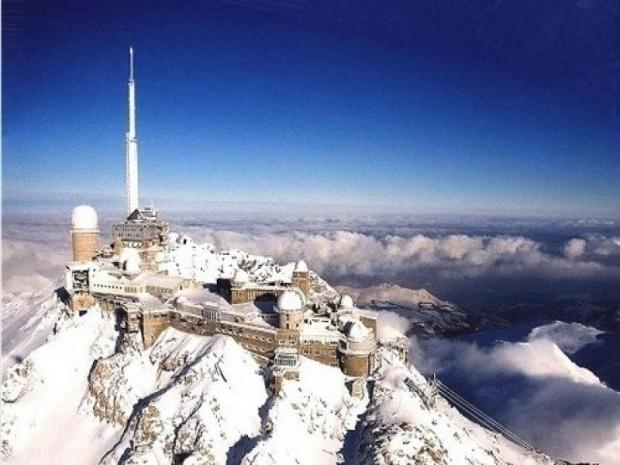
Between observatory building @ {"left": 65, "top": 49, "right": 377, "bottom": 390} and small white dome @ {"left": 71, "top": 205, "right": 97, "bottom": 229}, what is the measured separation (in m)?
0.05

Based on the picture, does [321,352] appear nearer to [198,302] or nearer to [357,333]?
[357,333]

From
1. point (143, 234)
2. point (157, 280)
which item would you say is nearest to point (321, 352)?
point (157, 280)

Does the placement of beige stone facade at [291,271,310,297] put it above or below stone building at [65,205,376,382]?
above

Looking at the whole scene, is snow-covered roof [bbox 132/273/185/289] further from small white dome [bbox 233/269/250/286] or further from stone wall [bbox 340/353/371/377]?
stone wall [bbox 340/353/371/377]

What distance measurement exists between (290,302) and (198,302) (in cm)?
621

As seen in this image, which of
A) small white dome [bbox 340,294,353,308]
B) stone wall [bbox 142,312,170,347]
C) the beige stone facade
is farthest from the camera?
the beige stone facade

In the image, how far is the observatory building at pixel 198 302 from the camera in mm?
25500

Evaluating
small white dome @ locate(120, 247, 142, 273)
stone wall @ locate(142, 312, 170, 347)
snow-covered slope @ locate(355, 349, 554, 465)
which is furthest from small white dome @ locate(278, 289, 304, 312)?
small white dome @ locate(120, 247, 142, 273)

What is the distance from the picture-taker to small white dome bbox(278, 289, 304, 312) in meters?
25.5

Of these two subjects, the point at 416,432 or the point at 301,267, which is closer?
the point at 416,432

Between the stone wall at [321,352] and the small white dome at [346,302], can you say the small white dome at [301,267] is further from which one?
the stone wall at [321,352]

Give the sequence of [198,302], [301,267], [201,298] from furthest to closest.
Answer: [301,267] → [201,298] → [198,302]

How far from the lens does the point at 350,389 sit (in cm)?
2475

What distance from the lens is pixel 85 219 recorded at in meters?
34.6
